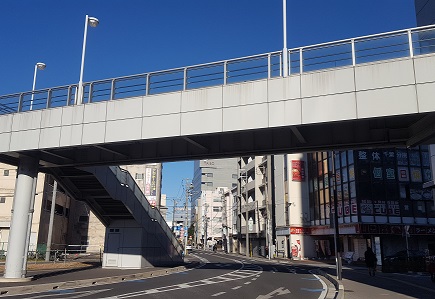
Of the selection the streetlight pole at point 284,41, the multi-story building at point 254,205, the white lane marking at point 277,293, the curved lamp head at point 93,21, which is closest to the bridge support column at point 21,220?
the curved lamp head at point 93,21

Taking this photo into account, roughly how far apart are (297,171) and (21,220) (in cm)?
3921

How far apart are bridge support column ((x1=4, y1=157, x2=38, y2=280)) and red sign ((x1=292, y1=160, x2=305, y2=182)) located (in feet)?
124

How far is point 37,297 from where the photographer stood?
524 inches

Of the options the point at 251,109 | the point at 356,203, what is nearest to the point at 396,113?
the point at 251,109

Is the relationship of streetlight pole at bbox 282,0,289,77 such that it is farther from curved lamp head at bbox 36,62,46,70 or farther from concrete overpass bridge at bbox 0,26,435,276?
curved lamp head at bbox 36,62,46,70

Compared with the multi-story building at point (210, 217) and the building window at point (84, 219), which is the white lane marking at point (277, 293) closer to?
the building window at point (84, 219)

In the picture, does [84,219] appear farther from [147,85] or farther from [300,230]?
[147,85]

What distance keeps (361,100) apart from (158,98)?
8023mm

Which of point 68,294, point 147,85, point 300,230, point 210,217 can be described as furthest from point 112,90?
point 210,217

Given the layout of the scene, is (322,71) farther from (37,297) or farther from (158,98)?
(37,297)

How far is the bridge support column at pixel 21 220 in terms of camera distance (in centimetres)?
1847

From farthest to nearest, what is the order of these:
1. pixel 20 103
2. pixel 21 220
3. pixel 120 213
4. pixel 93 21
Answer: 1. pixel 120 213
2. pixel 20 103
3. pixel 93 21
4. pixel 21 220

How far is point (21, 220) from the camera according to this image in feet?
62.5

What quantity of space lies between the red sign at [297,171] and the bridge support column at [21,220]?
37673 mm
